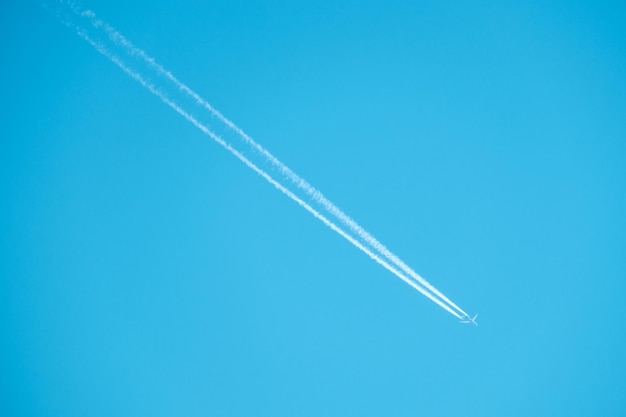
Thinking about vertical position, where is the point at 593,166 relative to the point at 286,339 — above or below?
above

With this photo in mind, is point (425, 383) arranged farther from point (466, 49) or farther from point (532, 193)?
point (466, 49)

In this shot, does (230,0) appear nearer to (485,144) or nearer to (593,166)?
(485,144)

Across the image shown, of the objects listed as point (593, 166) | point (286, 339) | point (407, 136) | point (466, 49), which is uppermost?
point (466, 49)

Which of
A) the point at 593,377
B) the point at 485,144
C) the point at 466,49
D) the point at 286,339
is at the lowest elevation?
the point at 286,339

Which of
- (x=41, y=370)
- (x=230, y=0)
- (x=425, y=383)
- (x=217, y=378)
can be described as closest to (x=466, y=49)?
(x=230, y=0)

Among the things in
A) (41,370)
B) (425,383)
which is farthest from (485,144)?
(41,370)

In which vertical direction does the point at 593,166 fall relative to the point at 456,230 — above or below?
above
